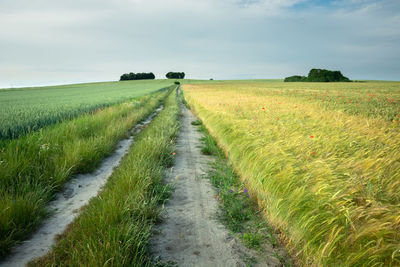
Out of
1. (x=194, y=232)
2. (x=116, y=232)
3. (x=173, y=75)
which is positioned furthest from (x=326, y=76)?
(x=173, y=75)

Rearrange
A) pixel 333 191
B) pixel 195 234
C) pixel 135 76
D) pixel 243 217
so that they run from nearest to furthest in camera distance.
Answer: pixel 333 191
pixel 195 234
pixel 243 217
pixel 135 76

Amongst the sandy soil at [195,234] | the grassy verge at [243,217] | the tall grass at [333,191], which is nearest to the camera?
the tall grass at [333,191]

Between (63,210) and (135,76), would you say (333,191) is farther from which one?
(135,76)

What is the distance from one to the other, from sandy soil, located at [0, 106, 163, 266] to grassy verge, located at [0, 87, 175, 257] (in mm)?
116

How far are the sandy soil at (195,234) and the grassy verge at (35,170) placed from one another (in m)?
1.64

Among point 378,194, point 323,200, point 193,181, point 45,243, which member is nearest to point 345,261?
point 323,200

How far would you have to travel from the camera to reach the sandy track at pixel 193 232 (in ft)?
6.83

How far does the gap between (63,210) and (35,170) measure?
3.97 feet

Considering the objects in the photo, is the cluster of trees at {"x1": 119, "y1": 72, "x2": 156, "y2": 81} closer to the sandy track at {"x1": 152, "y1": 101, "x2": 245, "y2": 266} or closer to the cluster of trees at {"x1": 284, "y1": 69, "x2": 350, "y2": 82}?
the cluster of trees at {"x1": 284, "y1": 69, "x2": 350, "y2": 82}

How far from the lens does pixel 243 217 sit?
2703 mm

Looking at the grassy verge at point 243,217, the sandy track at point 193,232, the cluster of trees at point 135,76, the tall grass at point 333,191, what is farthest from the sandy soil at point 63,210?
the cluster of trees at point 135,76

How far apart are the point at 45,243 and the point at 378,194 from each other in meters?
3.50

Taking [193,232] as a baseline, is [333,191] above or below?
above

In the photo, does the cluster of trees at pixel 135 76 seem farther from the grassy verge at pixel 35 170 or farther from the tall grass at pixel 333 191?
the tall grass at pixel 333 191
